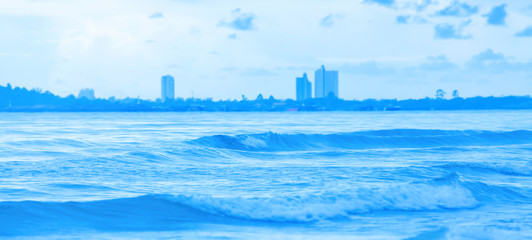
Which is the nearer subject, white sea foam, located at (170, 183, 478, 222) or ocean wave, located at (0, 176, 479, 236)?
ocean wave, located at (0, 176, 479, 236)

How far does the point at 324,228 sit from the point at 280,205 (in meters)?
1.62

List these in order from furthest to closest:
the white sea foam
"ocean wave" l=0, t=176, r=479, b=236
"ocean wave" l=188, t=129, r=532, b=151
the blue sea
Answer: "ocean wave" l=188, t=129, r=532, b=151
the white sea foam
"ocean wave" l=0, t=176, r=479, b=236
the blue sea

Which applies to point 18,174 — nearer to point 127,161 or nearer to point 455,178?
point 127,161

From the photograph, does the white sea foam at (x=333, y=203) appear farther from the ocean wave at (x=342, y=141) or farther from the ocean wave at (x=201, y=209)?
the ocean wave at (x=342, y=141)

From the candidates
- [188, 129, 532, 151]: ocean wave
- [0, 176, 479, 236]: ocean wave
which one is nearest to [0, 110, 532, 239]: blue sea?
[0, 176, 479, 236]: ocean wave


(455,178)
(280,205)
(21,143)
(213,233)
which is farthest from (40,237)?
(21,143)

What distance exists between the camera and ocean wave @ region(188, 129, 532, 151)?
31.5 metres

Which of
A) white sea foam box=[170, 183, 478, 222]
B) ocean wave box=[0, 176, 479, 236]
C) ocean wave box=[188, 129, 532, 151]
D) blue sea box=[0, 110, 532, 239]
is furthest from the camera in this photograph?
ocean wave box=[188, 129, 532, 151]

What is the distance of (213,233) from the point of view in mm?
10602

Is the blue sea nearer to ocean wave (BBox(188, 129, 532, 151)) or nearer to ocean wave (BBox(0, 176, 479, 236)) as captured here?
ocean wave (BBox(0, 176, 479, 236))

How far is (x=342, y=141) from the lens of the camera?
1463 inches

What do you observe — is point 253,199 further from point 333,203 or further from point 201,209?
point 333,203

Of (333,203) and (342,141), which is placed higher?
(333,203)

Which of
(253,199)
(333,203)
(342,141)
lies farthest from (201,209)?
(342,141)
